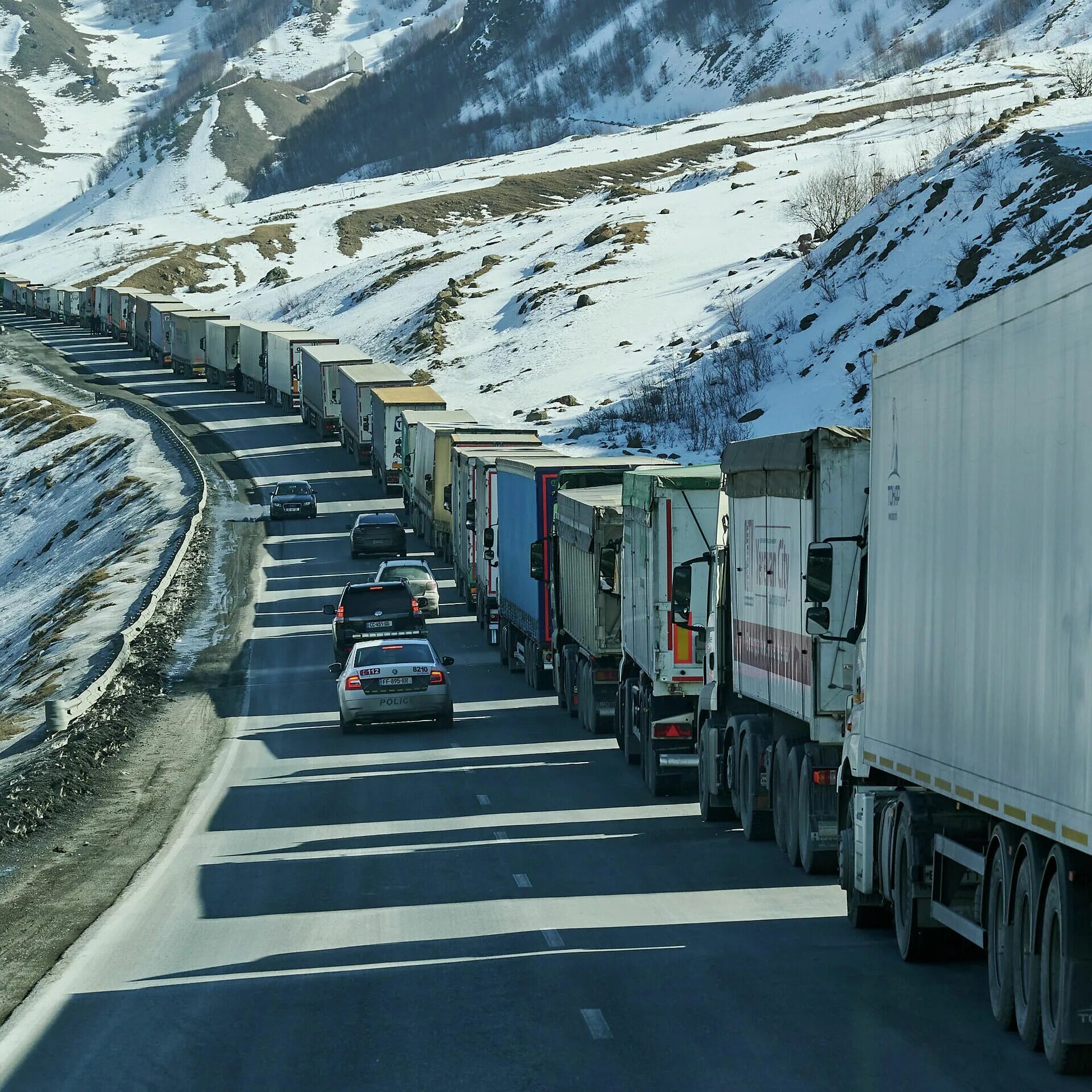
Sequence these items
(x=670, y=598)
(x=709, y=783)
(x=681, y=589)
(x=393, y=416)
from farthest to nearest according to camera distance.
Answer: (x=393, y=416) < (x=670, y=598) < (x=681, y=589) < (x=709, y=783)

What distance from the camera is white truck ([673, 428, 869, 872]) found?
15.3m

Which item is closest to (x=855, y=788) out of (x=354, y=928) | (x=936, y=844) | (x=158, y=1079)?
(x=936, y=844)

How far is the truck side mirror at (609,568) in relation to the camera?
2447 cm

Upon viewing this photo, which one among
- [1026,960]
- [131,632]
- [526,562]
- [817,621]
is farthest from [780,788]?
[131,632]

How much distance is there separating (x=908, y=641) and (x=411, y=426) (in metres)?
47.7

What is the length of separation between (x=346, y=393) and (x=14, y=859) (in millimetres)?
57647

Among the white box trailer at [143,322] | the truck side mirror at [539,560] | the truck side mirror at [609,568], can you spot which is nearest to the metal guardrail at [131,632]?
the truck side mirror at [539,560]

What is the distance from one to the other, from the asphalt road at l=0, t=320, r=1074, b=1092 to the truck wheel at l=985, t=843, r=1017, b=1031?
6.6 inches

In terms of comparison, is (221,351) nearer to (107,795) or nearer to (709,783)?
(107,795)

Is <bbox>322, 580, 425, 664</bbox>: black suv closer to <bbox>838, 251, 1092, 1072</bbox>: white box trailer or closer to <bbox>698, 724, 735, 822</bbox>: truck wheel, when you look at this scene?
<bbox>698, 724, 735, 822</bbox>: truck wheel

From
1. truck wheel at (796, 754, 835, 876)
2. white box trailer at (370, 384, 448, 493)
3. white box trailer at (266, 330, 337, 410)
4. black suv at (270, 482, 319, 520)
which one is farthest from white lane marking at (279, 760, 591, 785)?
white box trailer at (266, 330, 337, 410)

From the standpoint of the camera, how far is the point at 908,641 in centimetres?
1216

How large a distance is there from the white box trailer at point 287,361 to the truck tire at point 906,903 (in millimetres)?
76396

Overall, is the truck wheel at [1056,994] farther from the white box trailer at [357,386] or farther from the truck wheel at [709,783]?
the white box trailer at [357,386]
